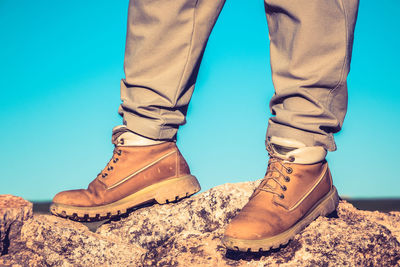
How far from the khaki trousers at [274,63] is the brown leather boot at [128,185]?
0.15 m

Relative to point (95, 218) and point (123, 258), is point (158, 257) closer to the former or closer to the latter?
point (123, 258)

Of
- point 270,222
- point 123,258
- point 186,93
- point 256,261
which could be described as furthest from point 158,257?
point 186,93

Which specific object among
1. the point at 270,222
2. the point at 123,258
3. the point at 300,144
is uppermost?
the point at 300,144

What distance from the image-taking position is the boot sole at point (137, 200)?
7.52ft

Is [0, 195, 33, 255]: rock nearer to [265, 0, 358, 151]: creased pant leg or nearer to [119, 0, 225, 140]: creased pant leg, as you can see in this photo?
[119, 0, 225, 140]: creased pant leg

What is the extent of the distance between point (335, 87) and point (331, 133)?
242 millimetres

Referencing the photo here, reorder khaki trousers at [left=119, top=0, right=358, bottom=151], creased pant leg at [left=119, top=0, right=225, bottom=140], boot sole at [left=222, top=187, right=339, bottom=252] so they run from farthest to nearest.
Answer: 1. creased pant leg at [left=119, top=0, right=225, bottom=140]
2. khaki trousers at [left=119, top=0, right=358, bottom=151]
3. boot sole at [left=222, top=187, right=339, bottom=252]

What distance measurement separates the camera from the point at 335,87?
1.94 metres

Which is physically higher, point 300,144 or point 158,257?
point 300,144

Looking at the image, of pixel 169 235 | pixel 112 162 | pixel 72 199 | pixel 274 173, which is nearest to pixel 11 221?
pixel 72 199

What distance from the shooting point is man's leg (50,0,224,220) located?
215 cm

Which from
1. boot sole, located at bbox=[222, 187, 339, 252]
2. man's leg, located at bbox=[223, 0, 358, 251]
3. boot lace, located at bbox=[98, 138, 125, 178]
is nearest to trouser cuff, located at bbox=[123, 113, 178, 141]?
boot lace, located at bbox=[98, 138, 125, 178]

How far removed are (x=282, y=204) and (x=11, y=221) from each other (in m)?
1.58

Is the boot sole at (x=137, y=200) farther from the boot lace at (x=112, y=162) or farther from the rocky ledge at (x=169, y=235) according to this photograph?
the boot lace at (x=112, y=162)
